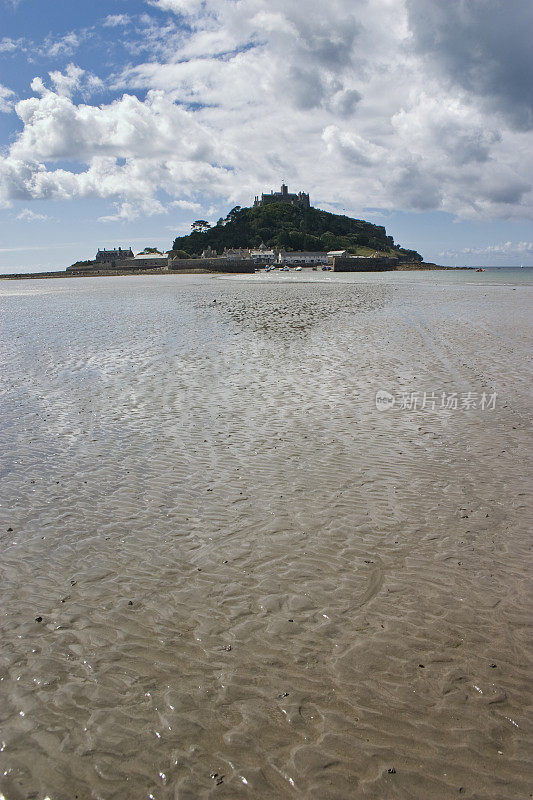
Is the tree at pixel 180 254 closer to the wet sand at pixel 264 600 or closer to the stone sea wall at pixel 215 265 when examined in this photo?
the stone sea wall at pixel 215 265

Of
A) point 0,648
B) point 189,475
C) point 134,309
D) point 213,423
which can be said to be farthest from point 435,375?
point 134,309

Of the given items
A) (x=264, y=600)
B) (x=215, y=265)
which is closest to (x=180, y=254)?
(x=215, y=265)

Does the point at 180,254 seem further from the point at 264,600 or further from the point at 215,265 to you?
the point at 264,600

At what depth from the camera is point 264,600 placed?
5359 millimetres

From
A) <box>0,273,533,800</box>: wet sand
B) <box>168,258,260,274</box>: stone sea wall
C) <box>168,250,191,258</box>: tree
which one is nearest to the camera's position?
<box>0,273,533,800</box>: wet sand

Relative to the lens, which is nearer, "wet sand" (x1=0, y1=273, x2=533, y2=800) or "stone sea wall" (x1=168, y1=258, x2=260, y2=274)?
"wet sand" (x1=0, y1=273, x2=533, y2=800)

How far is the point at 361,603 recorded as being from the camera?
527 centimetres

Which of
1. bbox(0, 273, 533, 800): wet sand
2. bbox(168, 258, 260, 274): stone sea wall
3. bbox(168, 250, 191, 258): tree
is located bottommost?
bbox(0, 273, 533, 800): wet sand

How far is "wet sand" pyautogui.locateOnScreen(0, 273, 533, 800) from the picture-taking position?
363 cm

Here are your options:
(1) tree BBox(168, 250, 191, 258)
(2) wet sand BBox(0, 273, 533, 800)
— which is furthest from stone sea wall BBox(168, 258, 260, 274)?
(2) wet sand BBox(0, 273, 533, 800)

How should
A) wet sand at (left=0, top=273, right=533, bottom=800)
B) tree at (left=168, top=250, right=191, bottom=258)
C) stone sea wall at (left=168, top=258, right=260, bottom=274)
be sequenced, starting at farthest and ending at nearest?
tree at (left=168, top=250, right=191, bottom=258) → stone sea wall at (left=168, top=258, right=260, bottom=274) → wet sand at (left=0, top=273, right=533, bottom=800)

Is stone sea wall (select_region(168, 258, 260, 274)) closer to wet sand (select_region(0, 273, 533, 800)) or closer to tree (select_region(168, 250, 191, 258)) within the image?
tree (select_region(168, 250, 191, 258))

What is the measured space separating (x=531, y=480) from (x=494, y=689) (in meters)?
4.71

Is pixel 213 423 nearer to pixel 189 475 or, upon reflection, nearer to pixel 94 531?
pixel 189 475
